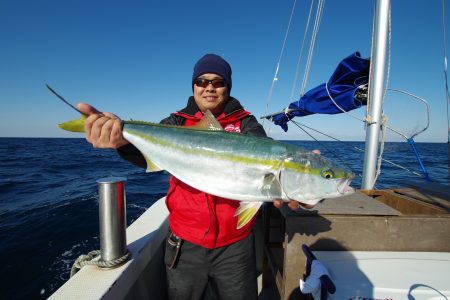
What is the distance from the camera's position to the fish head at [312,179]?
219cm

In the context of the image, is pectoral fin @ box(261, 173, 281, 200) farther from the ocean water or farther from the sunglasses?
the ocean water

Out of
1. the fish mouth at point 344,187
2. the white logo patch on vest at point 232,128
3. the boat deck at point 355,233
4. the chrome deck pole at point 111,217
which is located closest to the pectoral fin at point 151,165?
the chrome deck pole at point 111,217

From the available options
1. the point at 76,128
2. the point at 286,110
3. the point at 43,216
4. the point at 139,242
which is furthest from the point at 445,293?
the point at 43,216

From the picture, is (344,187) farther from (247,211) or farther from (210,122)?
(210,122)

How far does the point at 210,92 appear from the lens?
117 inches

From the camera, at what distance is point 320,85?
584 centimetres

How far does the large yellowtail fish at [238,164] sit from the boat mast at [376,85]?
2.87 m

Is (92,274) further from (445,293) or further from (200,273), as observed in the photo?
(445,293)

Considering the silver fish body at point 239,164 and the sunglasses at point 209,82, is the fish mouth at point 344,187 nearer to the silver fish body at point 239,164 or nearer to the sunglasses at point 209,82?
the silver fish body at point 239,164

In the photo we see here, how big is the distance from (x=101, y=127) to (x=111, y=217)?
0.88 metres

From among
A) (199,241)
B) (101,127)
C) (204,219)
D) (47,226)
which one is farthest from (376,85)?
(47,226)

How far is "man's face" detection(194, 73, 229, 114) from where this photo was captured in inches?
117

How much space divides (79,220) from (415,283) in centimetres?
896

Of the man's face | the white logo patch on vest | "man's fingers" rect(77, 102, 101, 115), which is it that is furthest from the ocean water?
"man's fingers" rect(77, 102, 101, 115)
